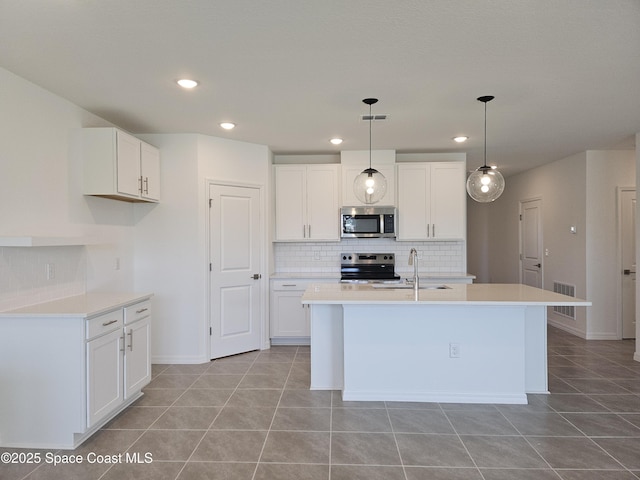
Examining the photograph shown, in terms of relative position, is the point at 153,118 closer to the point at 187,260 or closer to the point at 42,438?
the point at 187,260

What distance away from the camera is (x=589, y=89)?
3.08 metres

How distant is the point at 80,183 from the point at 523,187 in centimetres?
684

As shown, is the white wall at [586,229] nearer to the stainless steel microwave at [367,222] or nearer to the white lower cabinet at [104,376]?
the stainless steel microwave at [367,222]

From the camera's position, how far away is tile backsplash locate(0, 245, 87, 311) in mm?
2686

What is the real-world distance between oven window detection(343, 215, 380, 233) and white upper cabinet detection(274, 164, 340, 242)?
0.15 m

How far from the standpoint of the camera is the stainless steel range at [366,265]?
533 centimetres

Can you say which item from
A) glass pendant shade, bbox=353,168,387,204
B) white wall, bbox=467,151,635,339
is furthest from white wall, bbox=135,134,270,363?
white wall, bbox=467,151,635,339

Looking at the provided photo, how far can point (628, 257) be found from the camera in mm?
5195

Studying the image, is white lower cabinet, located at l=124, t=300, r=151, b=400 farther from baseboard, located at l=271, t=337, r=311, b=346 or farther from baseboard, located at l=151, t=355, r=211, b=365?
baseboard, located at l=271, t=337, r=311, b=346

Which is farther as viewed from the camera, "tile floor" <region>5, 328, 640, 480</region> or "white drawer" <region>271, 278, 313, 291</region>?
"white drawer" <region>271, 278, 313, 291</region>

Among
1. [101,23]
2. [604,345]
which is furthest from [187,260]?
[604,345]

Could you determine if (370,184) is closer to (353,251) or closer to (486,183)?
(486,183)

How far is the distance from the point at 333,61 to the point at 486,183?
1.60m

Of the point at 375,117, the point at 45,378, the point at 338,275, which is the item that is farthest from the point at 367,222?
the point at 45,378
